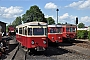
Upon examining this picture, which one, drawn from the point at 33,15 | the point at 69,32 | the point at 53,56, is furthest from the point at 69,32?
the point at 33,15

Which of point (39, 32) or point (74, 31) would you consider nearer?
point (39, 32)

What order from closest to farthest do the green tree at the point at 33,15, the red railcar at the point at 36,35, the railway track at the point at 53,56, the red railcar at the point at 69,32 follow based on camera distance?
the railway track at the point at 53,56
the red railcar at the point at 36,35
the red railcar at the point at 69,32
the green tree at the point at 33,15

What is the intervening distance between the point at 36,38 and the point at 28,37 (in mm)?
629

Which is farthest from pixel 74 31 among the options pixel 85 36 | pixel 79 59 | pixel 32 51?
pixel 79 59

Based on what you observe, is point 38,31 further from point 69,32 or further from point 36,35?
point 69,32

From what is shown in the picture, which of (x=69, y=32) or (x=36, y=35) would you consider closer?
(x=36, y=35)

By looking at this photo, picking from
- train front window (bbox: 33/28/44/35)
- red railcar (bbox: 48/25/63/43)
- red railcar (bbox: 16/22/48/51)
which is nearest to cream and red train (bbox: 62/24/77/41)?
red railcar (bbox: 48/25/63/43)

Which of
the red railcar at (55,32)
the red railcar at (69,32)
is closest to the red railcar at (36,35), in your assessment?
the red railcar at (55,32)

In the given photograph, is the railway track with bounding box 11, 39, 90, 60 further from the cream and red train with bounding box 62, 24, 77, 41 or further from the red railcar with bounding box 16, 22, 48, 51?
the cream and red train with bounding box 62, 24, 77, 41

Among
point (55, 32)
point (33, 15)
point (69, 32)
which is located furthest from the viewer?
point (33, 15)

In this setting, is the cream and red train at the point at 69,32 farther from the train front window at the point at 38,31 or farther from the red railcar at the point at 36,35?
the train front window at the point at 38,31

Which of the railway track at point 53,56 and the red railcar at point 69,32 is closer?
the railway track at point 53,56

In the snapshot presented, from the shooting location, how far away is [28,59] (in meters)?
14.1

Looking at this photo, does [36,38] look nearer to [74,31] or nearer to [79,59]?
[79,59]
